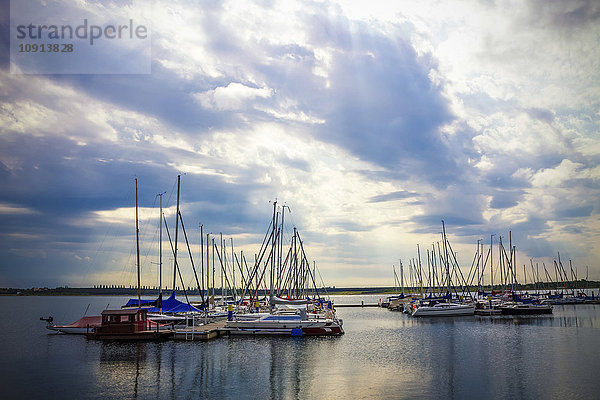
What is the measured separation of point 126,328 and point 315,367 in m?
26.4

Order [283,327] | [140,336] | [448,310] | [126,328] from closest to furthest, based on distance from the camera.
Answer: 1. [140,336]
2. [126,328]
3. [283,327]
4. [448,310]

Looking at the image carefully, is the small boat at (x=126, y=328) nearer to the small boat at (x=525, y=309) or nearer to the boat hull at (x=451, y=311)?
the boat hull at (x=451, y=311)

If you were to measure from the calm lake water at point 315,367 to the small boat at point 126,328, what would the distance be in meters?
2.35

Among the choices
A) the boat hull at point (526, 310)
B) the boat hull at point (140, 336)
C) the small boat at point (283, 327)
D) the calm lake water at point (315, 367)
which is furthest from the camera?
the boat hull at point (526, 310)

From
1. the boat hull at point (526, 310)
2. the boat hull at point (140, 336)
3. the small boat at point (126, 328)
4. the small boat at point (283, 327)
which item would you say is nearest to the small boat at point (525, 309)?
the boat hull at point (526, 310)

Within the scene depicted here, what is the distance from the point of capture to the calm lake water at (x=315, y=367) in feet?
89.1

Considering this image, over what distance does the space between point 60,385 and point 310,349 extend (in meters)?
22.2

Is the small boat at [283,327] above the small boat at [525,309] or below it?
above

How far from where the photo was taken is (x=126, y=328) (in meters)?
51.4

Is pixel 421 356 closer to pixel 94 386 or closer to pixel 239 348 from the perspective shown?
pixel 239 348

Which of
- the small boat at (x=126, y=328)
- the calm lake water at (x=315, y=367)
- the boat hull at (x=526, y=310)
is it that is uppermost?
the small boat at (x=126, y=328)

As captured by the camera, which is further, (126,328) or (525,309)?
(525,309)

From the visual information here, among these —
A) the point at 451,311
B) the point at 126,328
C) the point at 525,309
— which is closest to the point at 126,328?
the point at 126,328

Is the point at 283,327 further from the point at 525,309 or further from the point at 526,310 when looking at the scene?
the point at 526,310
